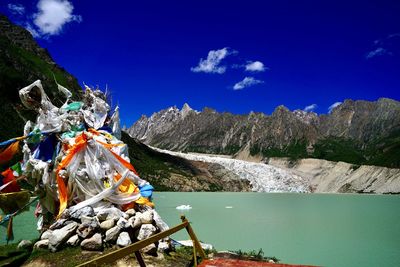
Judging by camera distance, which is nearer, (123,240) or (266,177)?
(123,240)

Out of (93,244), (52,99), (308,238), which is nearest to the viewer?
(93,244)

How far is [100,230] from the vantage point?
10.0 meters

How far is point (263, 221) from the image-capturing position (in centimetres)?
2880

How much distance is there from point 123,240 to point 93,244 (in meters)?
0.73

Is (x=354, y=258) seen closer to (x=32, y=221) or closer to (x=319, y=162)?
(x=32, y=221)

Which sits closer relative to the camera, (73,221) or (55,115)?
(73,221)

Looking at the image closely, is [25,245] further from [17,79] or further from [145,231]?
[17,79]

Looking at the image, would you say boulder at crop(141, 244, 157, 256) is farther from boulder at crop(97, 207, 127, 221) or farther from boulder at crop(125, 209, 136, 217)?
boulder at crop(125, 209, 136, 217)

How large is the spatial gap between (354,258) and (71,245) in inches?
467

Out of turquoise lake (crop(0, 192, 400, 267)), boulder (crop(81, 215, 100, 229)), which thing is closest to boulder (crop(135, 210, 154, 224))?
boulder (crop(81, 215, 100, 229))

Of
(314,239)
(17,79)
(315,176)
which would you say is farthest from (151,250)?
(315,176)

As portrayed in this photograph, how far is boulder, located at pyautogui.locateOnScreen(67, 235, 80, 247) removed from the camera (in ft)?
32.0

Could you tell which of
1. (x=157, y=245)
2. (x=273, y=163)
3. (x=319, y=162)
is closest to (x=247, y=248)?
(x=157, y=245)

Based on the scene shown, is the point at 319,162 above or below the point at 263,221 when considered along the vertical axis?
above
